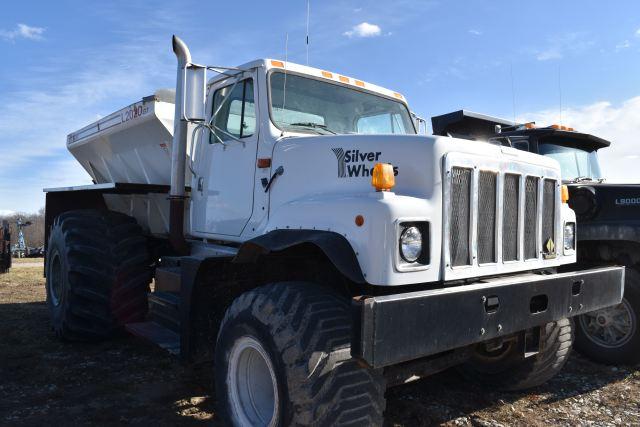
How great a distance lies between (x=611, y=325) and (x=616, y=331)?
8 centimetres

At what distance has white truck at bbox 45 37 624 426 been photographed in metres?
2.60

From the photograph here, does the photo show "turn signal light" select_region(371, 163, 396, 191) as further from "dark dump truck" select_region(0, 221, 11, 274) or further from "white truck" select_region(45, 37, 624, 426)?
"dark dump truck" select_region(0, 221, 11, 274)

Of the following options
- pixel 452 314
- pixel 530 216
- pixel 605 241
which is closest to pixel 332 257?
pixel 452 314

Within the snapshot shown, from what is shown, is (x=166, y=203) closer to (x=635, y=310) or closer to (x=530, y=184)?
(x=530, y=184)

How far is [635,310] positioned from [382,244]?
12.6ft

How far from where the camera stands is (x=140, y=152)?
598 centimetres

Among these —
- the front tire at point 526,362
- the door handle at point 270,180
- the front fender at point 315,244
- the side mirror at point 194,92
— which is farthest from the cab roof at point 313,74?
the front tire at point 526,362

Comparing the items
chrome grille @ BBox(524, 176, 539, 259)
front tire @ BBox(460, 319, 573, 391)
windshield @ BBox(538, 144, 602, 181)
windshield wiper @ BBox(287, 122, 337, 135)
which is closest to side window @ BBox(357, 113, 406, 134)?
windshield wiper @ BBox(287, 122, 337, 135)

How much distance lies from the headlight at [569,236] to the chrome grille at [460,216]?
1.37 m

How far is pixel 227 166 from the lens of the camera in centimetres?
425

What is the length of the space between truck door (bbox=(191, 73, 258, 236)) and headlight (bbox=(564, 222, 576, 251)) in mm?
2411

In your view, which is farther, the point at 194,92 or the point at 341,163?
the point at 194,92

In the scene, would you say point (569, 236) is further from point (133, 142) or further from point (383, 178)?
point (133, 142)

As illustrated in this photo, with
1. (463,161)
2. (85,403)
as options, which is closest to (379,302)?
(463,161)
